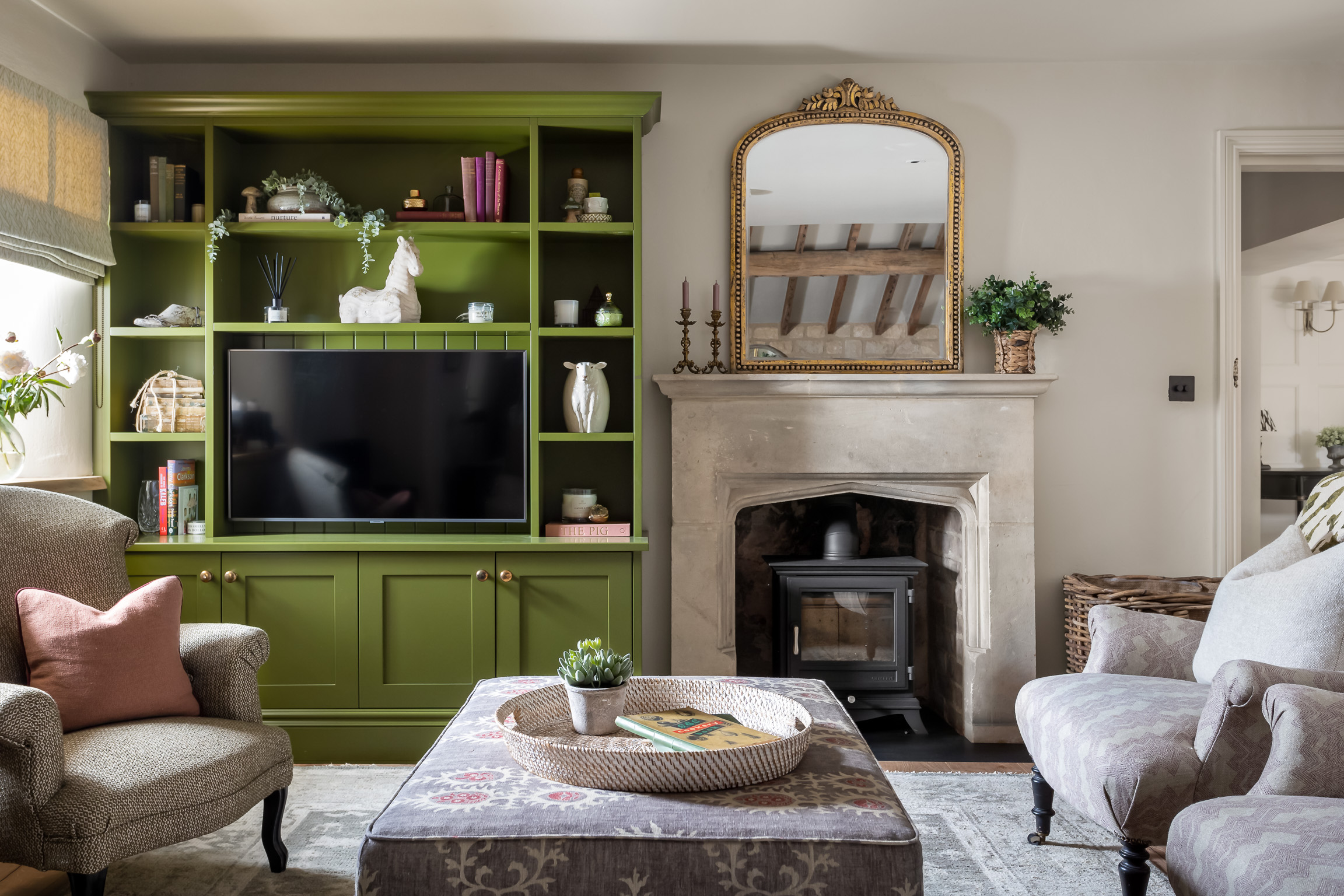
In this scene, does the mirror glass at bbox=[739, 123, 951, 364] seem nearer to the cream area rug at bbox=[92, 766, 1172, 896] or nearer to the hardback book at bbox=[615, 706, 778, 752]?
the cream area rug at bbox=[92, 766, 1172, 896]

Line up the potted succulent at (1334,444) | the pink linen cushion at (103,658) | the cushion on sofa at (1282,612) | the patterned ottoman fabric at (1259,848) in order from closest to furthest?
the patterned ottoman fabric at (1259,848)
the cushion on sofa at (1282,612)
the pink linen cushion at (103,658)
the potted succulent at (1334,444)

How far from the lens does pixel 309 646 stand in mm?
2965

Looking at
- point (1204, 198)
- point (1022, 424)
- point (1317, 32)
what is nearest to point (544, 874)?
point (1022, 424)

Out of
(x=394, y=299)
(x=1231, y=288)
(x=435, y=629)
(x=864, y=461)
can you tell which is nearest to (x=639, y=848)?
(x=435, y=629)

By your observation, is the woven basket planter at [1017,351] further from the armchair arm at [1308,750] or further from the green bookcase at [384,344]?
the armchair arm at [1308,750]

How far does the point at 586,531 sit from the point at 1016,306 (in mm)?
1704

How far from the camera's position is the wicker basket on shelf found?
2.86 meters

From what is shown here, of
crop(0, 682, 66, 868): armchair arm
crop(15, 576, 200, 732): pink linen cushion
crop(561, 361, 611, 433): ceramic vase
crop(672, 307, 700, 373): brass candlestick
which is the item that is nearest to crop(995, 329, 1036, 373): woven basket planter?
crop(672, 307, 700, 373): brass candlestick

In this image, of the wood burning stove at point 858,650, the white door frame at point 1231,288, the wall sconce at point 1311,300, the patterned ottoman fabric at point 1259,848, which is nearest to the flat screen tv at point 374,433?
the wood burning stove at point 858,650

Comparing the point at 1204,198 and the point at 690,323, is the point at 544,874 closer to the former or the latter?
the point at 690,323

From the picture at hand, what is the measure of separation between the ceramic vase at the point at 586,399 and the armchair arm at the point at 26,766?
1805 millimetres

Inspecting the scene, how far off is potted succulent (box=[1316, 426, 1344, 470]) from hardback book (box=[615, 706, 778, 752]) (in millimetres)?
3478

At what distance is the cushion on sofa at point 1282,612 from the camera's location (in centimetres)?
181

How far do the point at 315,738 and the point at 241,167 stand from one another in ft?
6.87
